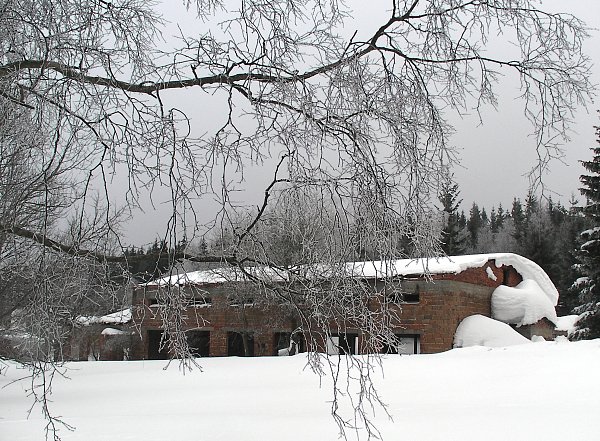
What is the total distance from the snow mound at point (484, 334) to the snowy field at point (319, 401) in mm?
7136

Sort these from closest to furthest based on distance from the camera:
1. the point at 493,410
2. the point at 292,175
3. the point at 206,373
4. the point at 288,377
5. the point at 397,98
Result: the point at 292,175 → the point at 397,98 → the point at 493,410 → the point at 288,377 → the point at 206,373

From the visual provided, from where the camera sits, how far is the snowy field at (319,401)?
5.47 metres

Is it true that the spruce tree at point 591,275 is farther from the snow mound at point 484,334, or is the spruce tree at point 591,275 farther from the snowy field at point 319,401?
the snowy field at point 319,401

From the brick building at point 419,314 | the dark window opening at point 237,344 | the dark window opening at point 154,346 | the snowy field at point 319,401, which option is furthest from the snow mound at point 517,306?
the dark window opening at point 154,346

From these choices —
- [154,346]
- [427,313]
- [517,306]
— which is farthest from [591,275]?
[154,346]

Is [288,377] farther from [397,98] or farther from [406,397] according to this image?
[397,98]

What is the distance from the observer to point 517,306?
65.1 ft

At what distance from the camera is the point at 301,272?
12.4ft

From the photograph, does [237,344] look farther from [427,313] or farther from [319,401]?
[319,401]

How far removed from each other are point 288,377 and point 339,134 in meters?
Result: 6.10

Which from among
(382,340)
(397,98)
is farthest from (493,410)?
(397,98)

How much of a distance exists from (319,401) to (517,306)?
14.2 m

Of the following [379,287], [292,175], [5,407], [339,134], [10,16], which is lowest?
[5,407]

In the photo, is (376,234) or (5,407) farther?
(5,407)
